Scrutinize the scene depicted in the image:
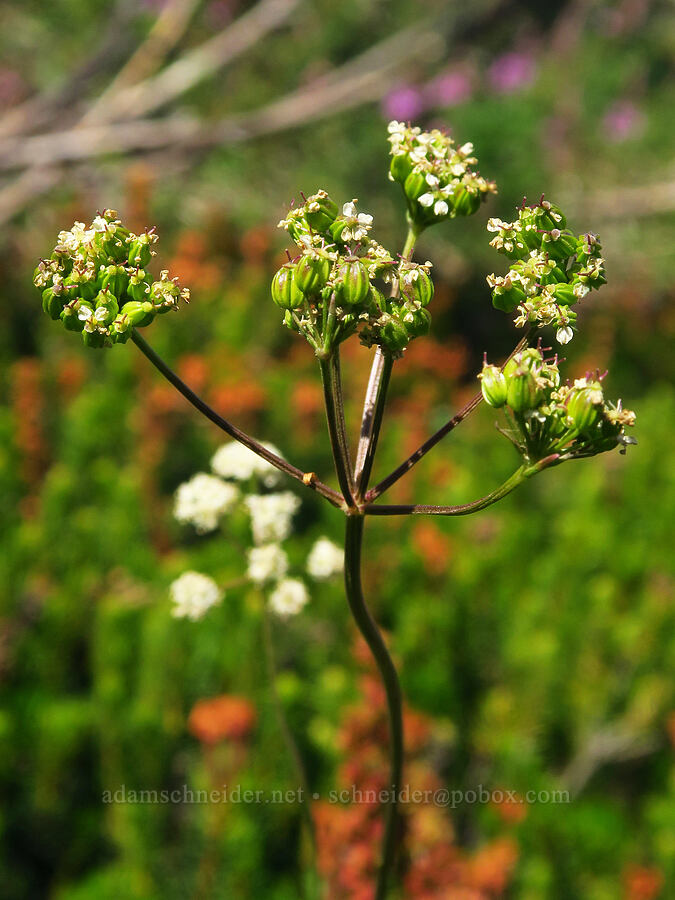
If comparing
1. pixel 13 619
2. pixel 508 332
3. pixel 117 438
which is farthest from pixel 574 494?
pixel 508 332

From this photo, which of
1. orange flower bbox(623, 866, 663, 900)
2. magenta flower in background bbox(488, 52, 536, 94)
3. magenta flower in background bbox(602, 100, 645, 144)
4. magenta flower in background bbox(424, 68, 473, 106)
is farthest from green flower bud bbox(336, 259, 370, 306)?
magenta flower in background bbox(488, 52, 536, 94)

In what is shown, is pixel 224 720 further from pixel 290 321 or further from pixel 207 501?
pixel 290 321

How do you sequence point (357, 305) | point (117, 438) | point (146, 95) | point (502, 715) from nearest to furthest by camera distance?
point (357, 305), point (502, 715), point (117, 438), point (146, 95)

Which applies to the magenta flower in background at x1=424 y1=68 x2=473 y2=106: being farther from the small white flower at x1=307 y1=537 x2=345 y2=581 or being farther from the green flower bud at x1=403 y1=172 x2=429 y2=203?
the green flower bud at x1=403 y1=172 x2=429 y2=203

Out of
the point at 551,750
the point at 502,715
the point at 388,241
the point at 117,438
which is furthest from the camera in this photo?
the point at 388,241

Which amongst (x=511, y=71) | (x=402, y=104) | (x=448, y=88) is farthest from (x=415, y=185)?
(x=511, y=71)

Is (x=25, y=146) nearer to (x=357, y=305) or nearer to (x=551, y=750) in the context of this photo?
(x=551, y=750)
